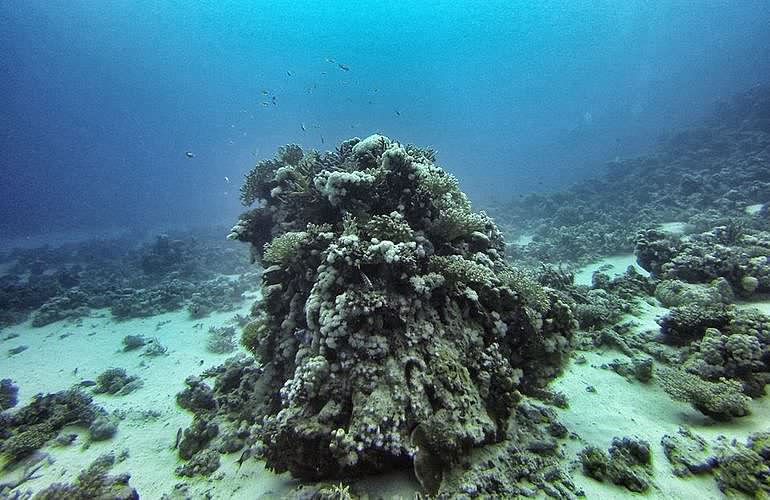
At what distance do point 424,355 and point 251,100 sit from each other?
142 metres

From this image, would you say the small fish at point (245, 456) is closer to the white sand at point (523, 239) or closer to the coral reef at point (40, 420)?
the coral reef at point (40, 420)

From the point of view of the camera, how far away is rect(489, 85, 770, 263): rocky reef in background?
1589cm

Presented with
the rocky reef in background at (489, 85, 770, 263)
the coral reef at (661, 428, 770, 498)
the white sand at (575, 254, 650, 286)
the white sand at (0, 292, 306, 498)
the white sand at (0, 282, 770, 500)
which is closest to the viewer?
the coral reef at (661, 428, 770, 498)

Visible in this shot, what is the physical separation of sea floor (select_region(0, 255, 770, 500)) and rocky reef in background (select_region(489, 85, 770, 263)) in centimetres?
925

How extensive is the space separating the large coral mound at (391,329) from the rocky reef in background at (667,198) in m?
12.0

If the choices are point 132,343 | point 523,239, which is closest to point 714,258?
point 523,239

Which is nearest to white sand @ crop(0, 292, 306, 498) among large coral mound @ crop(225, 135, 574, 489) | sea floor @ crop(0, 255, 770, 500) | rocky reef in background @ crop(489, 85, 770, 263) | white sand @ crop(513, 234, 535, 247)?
sea floor @ crop(0, 255, 770, 500)

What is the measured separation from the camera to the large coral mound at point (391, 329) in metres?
3.93

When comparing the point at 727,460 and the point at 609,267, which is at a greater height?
the point at 609,267

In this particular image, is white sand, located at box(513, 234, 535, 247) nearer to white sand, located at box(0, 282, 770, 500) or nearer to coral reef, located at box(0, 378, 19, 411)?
white sand, located at box(0, 282, 770, 500)

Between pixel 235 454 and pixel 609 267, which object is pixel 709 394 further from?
pixel 609 267

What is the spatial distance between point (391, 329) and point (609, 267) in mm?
12628

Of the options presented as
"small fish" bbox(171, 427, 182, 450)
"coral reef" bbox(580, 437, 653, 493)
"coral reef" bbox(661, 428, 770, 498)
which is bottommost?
"small fish" bbox(171, 427, 182, 450)

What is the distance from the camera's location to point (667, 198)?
20391 mm
